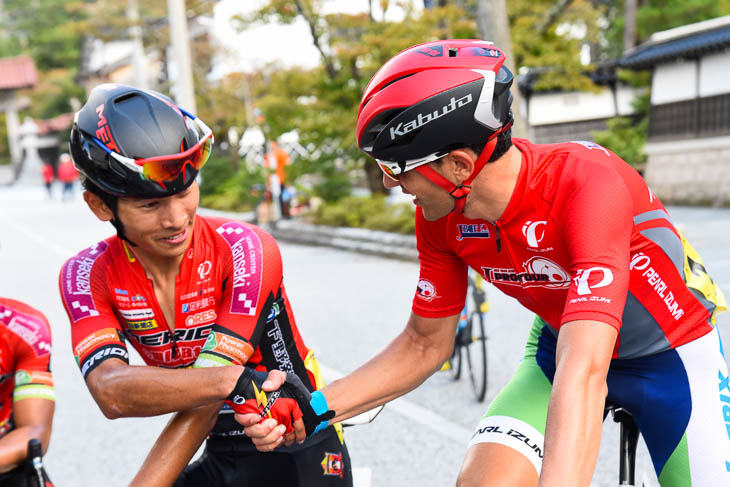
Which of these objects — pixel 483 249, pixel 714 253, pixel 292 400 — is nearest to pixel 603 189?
pixel 483 249

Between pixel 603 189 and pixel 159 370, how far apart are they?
132cm

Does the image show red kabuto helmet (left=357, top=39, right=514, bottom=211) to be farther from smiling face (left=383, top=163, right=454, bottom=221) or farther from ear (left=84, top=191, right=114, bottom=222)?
ear (left=84, top=191, right=114, bottom=222)

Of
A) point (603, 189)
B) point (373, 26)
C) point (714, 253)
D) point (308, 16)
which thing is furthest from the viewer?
point (308, 16)

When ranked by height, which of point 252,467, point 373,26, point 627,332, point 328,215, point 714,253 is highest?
point 627,332

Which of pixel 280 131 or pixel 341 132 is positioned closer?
pixel 341 132

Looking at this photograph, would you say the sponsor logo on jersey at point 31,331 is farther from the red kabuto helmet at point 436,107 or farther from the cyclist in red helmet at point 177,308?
the red kabuto helmet at point 436,107

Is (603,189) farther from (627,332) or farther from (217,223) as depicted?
(217,223)

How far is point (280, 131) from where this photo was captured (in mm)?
18328

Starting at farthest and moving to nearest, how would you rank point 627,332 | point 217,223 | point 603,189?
point 217,223
point 627,332
point 603,189

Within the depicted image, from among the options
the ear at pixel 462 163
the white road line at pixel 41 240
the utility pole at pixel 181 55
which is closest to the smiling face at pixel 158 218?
the ear at pixel 462 163

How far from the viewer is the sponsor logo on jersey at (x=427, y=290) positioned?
2.71 m

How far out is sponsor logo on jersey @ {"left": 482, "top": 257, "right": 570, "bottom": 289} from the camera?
2369mm

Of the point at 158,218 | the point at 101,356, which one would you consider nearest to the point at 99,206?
the point at 158,218

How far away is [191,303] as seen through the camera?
2447 millimetres
